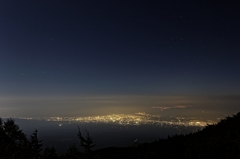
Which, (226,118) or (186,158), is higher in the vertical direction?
(226,118)

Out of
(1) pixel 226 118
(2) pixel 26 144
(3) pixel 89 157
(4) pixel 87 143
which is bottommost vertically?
(2) pixel 26 144

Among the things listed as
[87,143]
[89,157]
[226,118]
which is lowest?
[89,157]

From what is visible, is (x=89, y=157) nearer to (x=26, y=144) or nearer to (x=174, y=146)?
(x=174, y=146)

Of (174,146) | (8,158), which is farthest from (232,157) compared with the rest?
(8,158)

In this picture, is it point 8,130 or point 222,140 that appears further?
point 8,130

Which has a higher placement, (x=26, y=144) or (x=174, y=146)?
(x=174, y=146)

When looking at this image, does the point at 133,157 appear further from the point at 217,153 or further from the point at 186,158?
the point at 217,153

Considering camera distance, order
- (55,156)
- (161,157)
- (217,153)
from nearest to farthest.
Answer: (217,153)
(161,157)
(55,156)

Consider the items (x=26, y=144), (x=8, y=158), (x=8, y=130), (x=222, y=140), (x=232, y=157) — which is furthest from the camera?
(x=8, y=130)

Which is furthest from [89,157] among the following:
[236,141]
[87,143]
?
[236,141]
